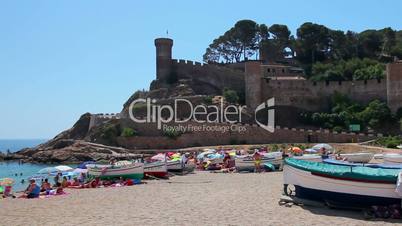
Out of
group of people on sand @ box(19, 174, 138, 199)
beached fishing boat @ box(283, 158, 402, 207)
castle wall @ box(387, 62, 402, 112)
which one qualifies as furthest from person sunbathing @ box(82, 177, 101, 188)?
castle wall @ box(387, 62, 402, 112)

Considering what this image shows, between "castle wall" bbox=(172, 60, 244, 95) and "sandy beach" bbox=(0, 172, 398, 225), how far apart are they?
37621mm

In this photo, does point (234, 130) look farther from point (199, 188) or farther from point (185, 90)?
point (199, 188)

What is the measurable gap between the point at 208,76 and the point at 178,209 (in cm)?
4512

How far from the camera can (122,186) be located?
19.0m

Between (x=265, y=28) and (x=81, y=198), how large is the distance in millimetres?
55483

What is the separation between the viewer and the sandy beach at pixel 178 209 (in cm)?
1048

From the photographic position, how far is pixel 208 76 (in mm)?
56844

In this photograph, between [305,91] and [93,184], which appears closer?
[93,184]

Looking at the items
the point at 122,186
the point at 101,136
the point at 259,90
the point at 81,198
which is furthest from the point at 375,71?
the point at 81,198

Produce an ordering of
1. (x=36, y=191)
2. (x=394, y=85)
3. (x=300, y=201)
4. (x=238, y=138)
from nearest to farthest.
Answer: (x=300, y=201) < (x=36, y=191) < (x=238, y=138) < (x=394, y=85)

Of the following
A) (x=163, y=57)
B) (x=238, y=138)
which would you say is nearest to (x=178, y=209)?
(x=238, y=138)

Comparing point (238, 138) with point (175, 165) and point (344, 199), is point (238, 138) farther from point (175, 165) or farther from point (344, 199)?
point (344, 199)

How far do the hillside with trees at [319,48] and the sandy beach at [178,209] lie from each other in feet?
118

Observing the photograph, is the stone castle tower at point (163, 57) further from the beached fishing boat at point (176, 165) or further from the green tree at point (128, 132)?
the beached fishing boat at point (176, 165)
